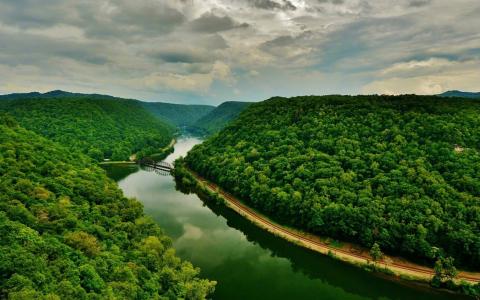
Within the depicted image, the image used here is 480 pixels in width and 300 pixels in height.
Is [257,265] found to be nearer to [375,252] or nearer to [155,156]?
[375,252]

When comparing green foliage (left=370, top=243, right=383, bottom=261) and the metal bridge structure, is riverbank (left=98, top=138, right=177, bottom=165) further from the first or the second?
green foliage (left=370, top=243, right=383, bottom=261)

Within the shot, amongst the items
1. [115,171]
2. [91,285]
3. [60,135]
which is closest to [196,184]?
[115,171]

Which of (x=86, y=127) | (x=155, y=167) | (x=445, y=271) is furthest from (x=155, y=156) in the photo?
(x=445, y=271)

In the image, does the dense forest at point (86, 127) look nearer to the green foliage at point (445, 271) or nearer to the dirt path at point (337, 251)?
the dirt path at point (337, 251)

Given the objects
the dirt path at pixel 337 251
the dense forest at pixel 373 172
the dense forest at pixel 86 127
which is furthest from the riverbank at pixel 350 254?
the dense forest at pixel 86 127

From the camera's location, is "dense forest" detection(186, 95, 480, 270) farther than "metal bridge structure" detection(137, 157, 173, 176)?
No

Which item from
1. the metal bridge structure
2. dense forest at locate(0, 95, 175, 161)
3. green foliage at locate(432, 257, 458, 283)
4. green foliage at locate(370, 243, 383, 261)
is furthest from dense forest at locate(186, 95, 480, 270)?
dense forest at locate(0, 95, 175, 161)
